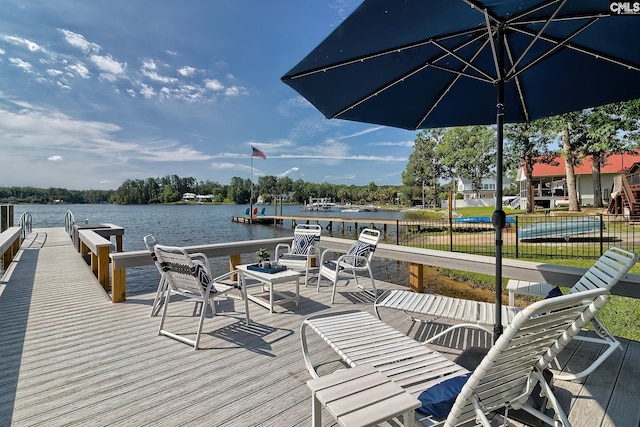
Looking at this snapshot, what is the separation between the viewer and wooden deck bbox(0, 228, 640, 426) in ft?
6.04

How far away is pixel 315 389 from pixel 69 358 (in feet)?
8.08

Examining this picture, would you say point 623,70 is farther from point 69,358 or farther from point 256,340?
point 69,358

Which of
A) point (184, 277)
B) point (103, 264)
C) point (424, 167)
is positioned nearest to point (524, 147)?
point (184, 277)

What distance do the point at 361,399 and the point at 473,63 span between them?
284cm

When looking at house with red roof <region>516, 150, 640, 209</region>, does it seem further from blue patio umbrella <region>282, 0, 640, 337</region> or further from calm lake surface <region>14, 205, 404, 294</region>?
blue patio umbrella <region>282, 0, 640, 337</region>

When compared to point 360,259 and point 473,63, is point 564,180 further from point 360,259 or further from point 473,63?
point 473,63

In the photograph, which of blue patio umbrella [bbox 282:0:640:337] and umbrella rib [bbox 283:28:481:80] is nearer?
blue patio umbrella [bbox 282:0:640:337]

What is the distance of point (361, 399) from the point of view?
117 cm

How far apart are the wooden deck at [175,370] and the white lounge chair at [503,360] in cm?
51

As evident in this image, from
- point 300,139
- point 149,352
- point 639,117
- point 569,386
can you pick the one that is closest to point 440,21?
point 569,386

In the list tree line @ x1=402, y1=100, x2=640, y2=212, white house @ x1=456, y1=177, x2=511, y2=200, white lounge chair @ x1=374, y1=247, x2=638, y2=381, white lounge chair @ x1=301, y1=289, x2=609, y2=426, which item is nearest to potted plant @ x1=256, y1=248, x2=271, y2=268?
white lounge chair @ x1=374, y1=247, x2=638, y2=381

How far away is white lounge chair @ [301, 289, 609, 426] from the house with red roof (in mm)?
26013

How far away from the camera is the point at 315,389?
1.23m

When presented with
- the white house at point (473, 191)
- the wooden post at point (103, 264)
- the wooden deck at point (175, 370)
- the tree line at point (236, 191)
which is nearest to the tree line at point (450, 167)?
the tree line at point (236, 191)
